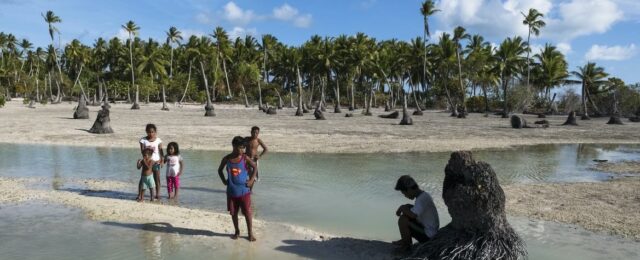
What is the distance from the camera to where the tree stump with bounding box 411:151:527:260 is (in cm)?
565

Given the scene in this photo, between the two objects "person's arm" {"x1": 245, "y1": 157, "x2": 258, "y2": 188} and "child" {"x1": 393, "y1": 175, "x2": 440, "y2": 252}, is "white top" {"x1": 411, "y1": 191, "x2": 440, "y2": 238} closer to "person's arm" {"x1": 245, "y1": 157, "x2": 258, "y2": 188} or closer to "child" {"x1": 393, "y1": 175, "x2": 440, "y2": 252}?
"child" {"x1": 393, "y1": 175, "x2": 440, "y2": 252}

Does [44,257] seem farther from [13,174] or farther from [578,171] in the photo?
[578,171]

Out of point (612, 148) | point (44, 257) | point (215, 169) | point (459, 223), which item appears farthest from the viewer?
point (612, 148)

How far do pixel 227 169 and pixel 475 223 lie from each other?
3.45 meters

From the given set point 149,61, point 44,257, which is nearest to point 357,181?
point 44,257

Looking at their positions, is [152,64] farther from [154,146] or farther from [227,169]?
[227,169]

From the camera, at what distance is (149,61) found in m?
75.8

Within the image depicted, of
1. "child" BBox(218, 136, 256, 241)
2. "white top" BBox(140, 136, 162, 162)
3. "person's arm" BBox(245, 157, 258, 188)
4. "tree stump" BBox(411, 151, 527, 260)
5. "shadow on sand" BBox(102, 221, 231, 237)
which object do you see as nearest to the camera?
"tree stump" BBox(411, 151, 527, 260)

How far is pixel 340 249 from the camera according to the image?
705cm

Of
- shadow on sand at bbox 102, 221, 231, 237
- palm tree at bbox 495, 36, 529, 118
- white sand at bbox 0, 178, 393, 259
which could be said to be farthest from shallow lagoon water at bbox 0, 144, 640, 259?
palm tree at bbox 495, 36, 529, 118

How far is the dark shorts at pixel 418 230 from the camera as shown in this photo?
6453mm

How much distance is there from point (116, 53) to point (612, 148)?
74.3 metres

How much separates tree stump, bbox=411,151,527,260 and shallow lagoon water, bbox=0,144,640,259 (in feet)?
6.02

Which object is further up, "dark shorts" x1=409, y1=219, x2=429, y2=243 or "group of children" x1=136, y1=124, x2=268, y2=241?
"group of children" x1=136, y1=124, x2=268, y2=241
